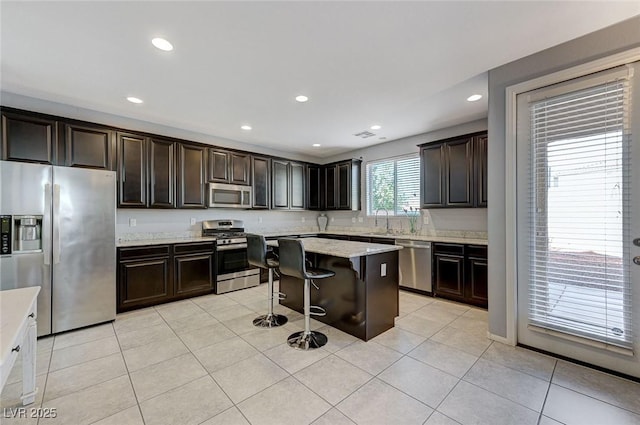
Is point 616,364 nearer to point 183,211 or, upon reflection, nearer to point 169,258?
point 169,258

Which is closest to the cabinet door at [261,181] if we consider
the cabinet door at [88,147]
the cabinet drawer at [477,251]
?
the cabinet door at [88,147]

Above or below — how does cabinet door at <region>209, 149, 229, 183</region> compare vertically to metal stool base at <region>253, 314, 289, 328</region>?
above

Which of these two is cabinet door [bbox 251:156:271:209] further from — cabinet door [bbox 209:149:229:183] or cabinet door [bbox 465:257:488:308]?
cabinet door [bbox 465:257:488:308]

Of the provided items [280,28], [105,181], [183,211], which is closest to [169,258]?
[183,211]

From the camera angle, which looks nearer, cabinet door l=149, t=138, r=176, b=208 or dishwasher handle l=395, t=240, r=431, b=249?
cabinet door l=149, t=138, r=176, b=208

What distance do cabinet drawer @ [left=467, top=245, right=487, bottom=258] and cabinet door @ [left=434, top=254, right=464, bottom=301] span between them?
14 centimetres

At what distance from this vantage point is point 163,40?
7.07 feet

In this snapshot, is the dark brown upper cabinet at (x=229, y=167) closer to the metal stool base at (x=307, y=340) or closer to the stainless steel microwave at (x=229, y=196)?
the stainless steel microwave at (x=229, y=196)

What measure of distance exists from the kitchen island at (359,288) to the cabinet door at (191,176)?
2394 millimetres

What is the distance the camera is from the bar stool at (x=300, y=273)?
2488 millimetres

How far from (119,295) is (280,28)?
3686 mm

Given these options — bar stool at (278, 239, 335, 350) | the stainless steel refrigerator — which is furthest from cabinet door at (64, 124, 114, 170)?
bar stool at (278, 239, 335, 350)

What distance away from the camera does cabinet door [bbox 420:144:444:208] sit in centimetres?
431

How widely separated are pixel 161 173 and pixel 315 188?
320 cm
